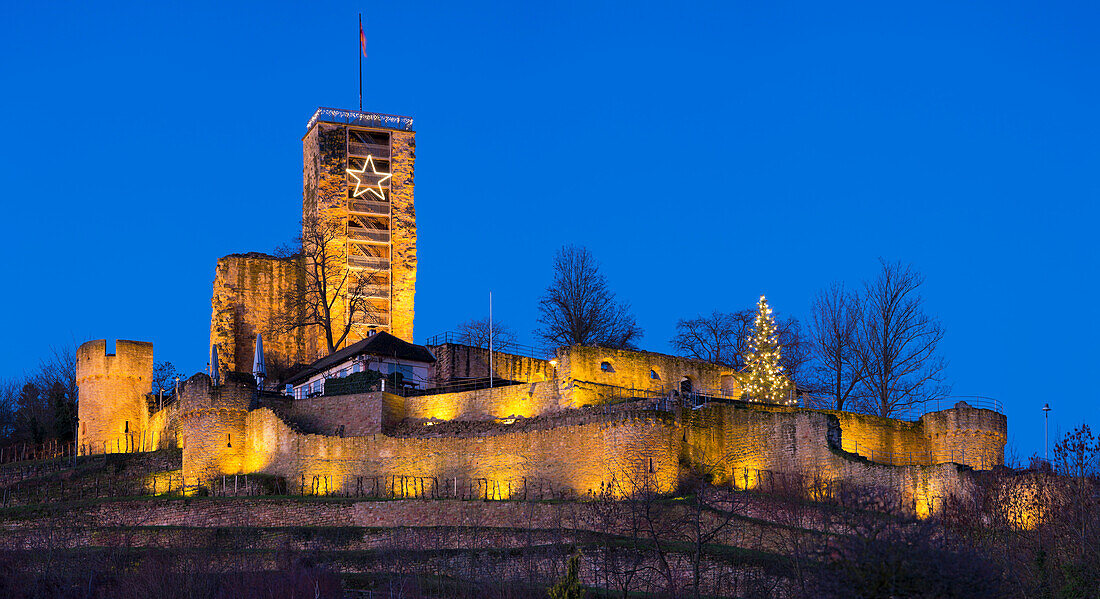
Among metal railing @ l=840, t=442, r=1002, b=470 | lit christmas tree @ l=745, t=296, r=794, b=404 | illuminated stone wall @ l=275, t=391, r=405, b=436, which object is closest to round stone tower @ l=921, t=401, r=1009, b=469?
metal railing @ l=840, t=442, r=1002, b=470

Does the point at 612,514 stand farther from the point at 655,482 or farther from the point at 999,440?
the point at 999,440

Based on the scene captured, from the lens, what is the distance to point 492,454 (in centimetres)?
4762

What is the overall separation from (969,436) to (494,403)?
56.7ft

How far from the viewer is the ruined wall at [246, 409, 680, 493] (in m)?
45.3

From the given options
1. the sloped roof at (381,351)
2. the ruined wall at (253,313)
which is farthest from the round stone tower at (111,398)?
the sloped roof at (381,351)

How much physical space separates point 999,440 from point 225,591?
27.9 meters

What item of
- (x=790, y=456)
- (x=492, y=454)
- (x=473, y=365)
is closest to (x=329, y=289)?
(x=473, y=365)

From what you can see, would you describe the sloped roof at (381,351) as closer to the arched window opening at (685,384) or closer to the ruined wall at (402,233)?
the ruined wall at (402,233)

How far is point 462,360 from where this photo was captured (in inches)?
2334

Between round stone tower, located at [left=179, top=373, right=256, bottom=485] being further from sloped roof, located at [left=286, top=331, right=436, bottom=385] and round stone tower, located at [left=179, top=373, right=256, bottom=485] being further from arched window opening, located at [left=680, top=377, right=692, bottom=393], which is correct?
arched window opening, located at [left=680, top=377, right=692, bottom=393]

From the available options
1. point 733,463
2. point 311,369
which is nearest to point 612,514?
point 733,463

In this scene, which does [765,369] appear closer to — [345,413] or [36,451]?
[345,413]

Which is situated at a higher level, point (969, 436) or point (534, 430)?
point (534, 430)

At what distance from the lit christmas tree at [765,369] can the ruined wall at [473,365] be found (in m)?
9.15
